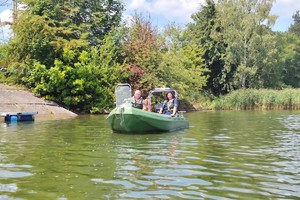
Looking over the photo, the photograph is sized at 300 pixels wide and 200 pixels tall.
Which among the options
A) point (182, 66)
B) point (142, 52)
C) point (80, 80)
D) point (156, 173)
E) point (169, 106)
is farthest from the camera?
point (182, 66)

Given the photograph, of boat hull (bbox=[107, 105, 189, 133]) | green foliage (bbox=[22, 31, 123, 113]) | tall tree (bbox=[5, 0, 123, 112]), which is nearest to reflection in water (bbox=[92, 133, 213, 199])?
boat hull (bbox=[107, 105, 189, 133])

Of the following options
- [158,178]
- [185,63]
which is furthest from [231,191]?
[185,63]

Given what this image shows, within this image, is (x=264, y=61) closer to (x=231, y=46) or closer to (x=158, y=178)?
(x=231, y=46)

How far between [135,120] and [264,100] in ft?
78.2

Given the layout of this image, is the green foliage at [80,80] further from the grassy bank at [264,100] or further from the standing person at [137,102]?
the standing person at [137,102]

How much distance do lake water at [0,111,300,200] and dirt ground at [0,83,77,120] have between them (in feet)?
33.3

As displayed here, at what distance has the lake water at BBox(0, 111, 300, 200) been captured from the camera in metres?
6.08

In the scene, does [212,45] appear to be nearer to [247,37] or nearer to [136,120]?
[247,37]

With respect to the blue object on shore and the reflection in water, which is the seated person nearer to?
the reflection in water

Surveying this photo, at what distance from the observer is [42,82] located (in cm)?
2709

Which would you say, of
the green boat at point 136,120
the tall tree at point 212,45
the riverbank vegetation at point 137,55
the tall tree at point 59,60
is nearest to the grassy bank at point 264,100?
the riverbank vegetation at point 137,55

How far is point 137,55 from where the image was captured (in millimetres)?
31562

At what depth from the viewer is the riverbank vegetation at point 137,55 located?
28000 millimetres

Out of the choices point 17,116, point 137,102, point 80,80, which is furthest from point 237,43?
point 137,102
